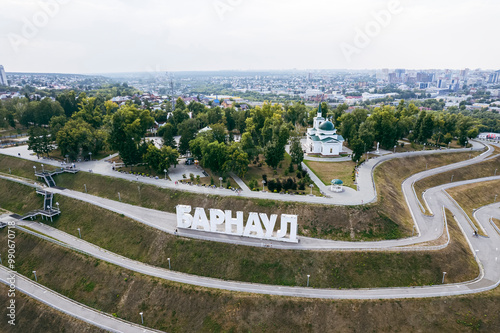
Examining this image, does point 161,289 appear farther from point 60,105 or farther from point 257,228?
point 60,105

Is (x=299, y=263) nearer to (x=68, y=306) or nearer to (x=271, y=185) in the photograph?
(x=271, y=185)

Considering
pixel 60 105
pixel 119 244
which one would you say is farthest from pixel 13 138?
pixel 119 244

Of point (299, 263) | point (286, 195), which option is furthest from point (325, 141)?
point (299, 263)

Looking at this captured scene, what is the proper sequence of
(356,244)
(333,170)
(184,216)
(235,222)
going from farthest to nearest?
(333,170), (184,216), (235,222), (356,244)

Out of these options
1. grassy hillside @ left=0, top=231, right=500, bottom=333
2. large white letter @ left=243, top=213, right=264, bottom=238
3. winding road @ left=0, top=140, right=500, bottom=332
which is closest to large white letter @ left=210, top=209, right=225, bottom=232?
winding road @ left=0, top=140, right=500, bottom=332

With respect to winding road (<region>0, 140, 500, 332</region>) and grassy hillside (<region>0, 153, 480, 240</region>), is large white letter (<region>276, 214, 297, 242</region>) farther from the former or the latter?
grassy hillside (<region>0, 153, 480, 240</region>)

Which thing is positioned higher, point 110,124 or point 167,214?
point 110,124
